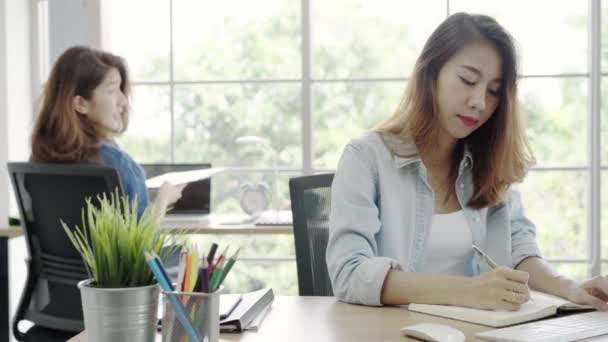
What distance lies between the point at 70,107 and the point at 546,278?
167cm

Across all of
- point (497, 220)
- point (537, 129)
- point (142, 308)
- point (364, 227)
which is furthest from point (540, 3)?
point (142, 308)

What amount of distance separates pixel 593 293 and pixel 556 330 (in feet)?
1.10

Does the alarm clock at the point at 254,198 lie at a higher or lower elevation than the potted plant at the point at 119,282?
lower

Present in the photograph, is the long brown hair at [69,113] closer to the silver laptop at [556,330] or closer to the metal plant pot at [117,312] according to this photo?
the metal plant pot at [117,312]

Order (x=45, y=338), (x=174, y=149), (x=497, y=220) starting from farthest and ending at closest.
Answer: (x=174, y=149) → (x=45, y=338) → (x=497, y=220)

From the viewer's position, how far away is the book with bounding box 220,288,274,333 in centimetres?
132

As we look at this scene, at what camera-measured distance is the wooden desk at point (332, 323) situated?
1286mm

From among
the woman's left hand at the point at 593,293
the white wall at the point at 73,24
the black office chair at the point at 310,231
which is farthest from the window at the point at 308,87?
the woman's left hand at the point at 593,293

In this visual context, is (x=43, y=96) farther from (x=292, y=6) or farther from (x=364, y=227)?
(x=292, y=6)

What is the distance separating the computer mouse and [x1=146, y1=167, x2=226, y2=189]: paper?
205 centimetres

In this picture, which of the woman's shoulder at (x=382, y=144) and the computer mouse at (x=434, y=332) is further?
the woman's shoulder at (x=382, y=144)

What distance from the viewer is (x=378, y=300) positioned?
151 centimetres

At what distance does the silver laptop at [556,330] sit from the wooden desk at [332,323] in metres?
0.05

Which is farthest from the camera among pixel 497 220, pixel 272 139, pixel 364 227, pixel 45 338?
pixel 272 139
